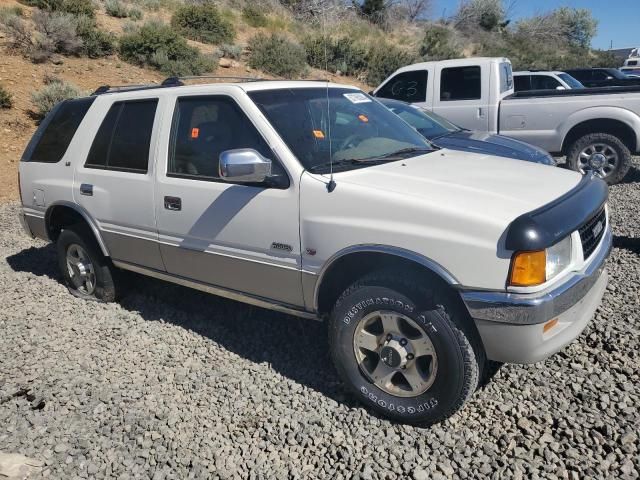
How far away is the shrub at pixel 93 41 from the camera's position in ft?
50.6

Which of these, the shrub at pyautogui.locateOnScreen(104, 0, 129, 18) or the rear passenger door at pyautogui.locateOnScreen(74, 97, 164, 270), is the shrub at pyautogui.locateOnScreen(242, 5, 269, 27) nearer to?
the shrub at pyautogui.locateOnScreen(104, 0, 129, 18)

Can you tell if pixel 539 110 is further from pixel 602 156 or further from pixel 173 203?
pixel 173 203

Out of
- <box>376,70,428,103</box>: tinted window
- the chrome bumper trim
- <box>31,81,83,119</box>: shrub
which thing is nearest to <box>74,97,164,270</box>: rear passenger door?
the chrome bumper trim

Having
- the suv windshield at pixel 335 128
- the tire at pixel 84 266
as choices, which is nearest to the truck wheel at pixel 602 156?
the suv windshield at pixel 335 128

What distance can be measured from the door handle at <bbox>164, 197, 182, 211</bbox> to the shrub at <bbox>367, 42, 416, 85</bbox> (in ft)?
67.3

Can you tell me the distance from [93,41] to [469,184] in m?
15.4

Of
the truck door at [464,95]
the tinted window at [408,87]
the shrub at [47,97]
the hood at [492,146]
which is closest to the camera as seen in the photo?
the hood at [492,146]

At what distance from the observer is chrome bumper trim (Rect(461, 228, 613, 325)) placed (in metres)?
2.53

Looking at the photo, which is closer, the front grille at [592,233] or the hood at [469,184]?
the hood at [469,184]

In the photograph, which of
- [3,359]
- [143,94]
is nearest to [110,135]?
[143,94]

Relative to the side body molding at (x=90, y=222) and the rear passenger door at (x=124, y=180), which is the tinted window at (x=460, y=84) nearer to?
the rear passenger door at (x=124, y=180)

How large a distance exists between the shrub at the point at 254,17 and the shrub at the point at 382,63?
17.0ft

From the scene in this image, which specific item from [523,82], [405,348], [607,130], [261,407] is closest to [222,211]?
[261,407]

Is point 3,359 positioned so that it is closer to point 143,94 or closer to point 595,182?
point 143,94
